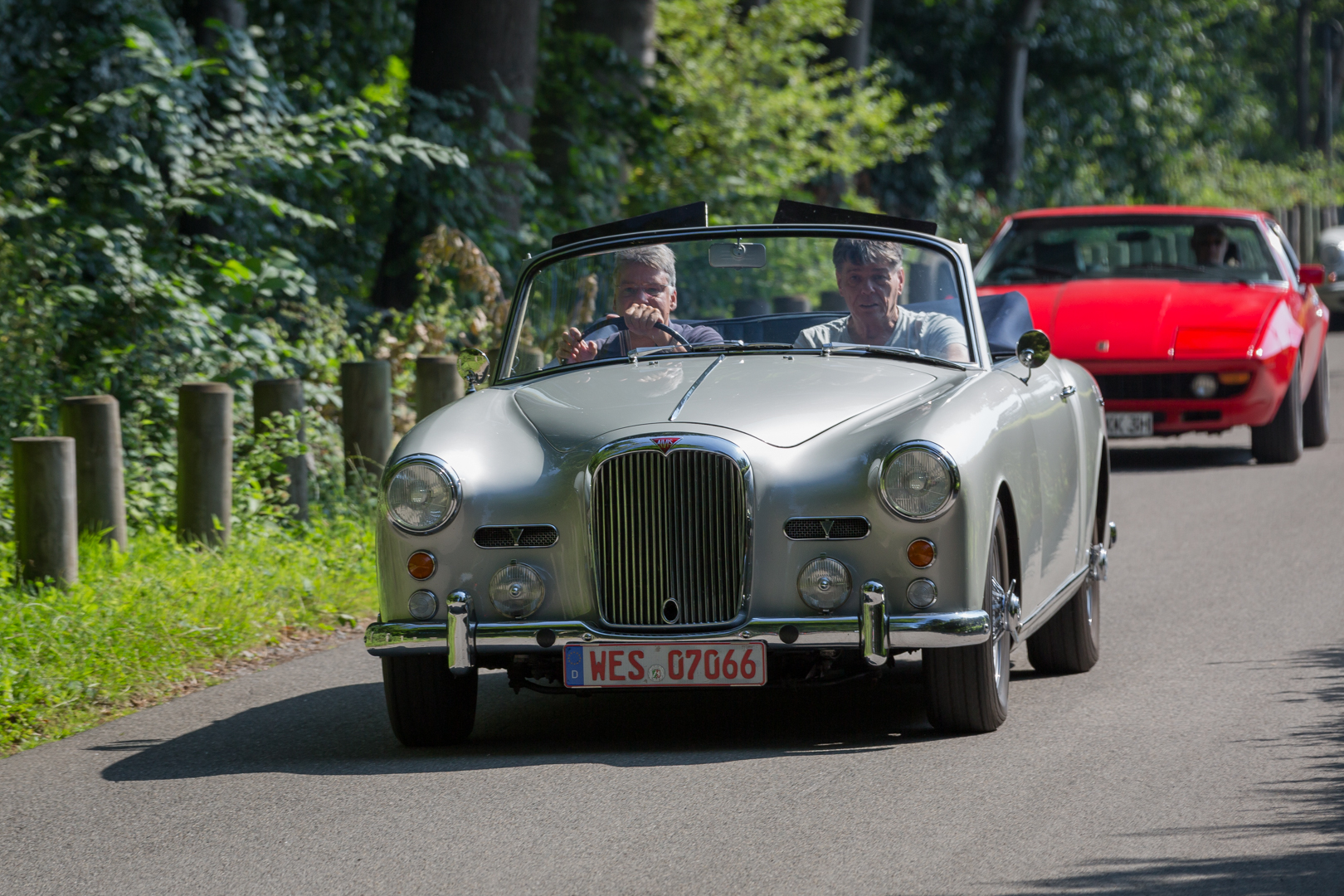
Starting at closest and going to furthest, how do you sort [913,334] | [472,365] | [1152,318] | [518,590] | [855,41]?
1. [518,590]
2. [913,334]
3. [472,365]
4. [1152,318]
5. [855,41]

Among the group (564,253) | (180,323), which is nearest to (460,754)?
(564,253)

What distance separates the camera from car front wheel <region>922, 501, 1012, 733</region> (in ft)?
18.4

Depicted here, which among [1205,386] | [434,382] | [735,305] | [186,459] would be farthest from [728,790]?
[1205,386]

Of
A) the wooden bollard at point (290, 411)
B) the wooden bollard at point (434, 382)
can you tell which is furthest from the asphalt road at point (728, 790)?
the wooden bollard at point (434, 382)

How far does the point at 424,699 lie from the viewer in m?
5.82

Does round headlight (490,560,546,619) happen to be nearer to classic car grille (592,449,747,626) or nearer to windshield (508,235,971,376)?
classic car grille (592,449,747,626)

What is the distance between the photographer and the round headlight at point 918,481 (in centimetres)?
544

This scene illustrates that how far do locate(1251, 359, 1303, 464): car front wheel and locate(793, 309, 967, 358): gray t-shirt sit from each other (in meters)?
6.96

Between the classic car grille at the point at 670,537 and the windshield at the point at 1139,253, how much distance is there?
28.0 feet

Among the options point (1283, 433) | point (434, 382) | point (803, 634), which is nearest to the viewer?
point (803, 634)

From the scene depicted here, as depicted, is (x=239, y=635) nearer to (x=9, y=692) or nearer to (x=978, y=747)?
(x=9, y=692)

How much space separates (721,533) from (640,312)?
1501mm

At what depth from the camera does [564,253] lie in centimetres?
693

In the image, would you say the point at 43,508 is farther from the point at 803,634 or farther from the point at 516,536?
the point at 803,634
